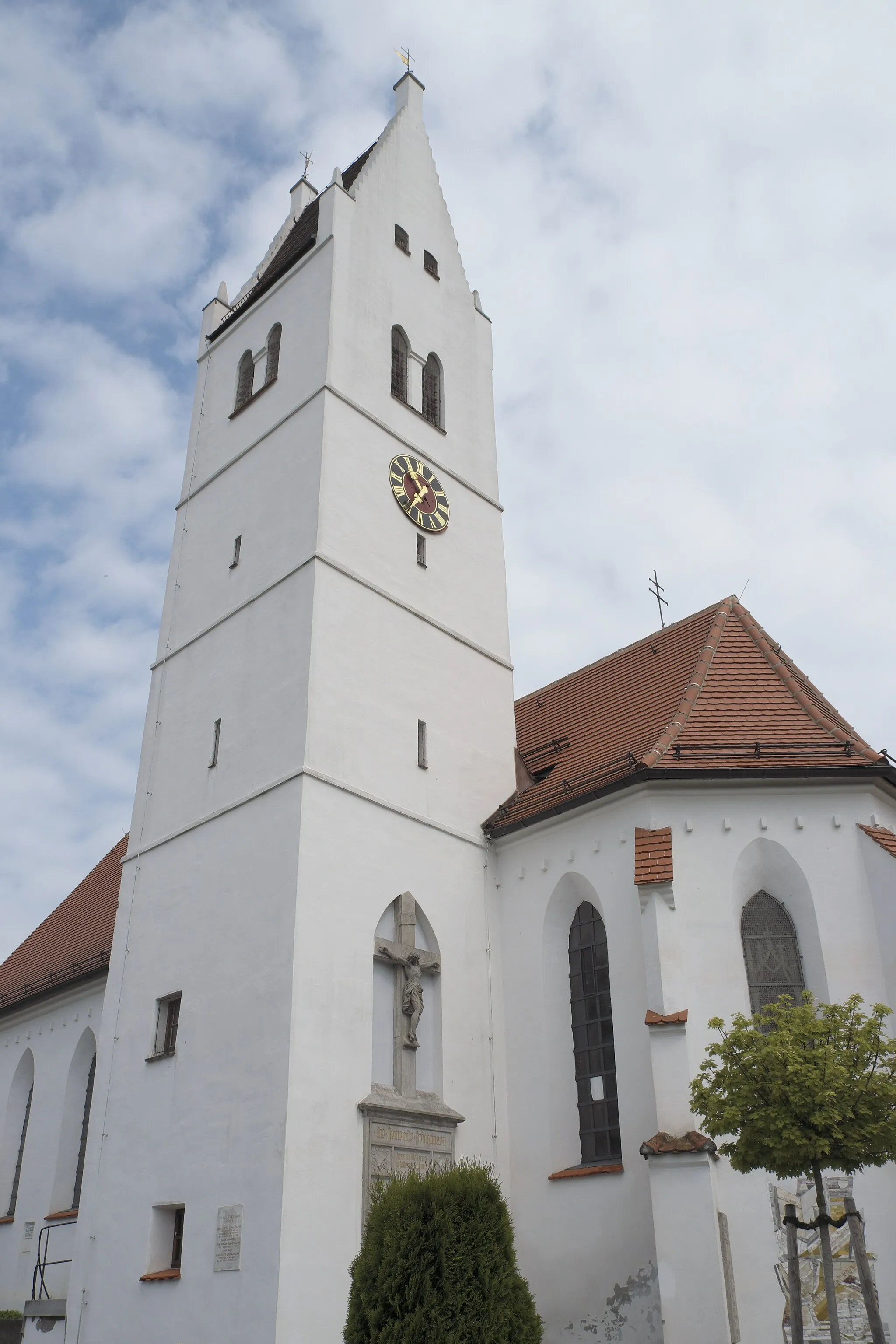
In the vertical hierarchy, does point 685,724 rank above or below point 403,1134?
above

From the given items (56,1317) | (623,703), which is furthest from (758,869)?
(56,1317)

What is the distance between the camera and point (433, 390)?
780 inches

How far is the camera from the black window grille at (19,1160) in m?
18.2

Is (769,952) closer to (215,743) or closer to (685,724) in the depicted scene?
(685,724)

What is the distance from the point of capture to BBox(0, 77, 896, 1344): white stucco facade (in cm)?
1183

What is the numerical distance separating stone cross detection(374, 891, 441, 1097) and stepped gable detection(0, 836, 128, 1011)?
19.6 feet

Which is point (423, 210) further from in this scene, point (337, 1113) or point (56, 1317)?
point (56, 1317)

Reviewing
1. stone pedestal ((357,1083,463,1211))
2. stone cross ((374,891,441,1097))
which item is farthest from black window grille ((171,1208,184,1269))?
stone cross ((374,891,441,1097))

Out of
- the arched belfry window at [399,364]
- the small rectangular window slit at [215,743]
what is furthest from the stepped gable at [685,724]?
the arched belfry window at [399,364]

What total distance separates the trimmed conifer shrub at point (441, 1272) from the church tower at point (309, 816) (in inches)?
106

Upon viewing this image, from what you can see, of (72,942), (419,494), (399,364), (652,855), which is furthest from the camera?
(72,942)

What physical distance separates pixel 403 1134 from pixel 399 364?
12002mm

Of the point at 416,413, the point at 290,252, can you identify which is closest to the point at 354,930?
the point at 416,413

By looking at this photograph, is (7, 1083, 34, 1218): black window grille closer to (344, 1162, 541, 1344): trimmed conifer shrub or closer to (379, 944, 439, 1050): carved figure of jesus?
(379, 944, 439, 1050): carved figure of jesus
